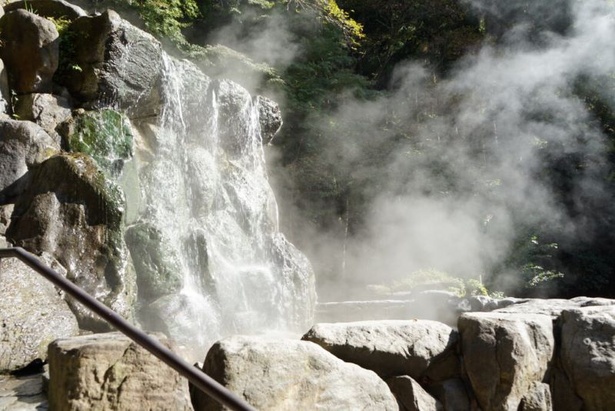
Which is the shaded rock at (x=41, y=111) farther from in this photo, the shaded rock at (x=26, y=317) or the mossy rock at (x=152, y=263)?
the shaded rock at (x=26, y=317)

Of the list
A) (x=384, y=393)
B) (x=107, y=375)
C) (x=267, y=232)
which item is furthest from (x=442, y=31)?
(x=107, y=375)

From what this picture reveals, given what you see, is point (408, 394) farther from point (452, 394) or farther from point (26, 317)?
point (26, 317)

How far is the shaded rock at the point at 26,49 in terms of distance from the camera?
263 inches

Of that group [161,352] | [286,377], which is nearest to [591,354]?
[286,377]

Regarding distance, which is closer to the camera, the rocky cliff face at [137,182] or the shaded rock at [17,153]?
the rocky cliff face at [137,182]

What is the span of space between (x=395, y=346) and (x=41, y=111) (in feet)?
17.8

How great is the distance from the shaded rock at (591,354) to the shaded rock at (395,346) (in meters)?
0.84

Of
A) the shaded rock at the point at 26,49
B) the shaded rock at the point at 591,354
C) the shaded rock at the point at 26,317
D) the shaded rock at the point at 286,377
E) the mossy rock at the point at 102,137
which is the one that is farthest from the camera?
the shaded rock at the point at 26,49

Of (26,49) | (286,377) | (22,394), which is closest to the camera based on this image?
(22,394)

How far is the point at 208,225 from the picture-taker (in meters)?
8.10

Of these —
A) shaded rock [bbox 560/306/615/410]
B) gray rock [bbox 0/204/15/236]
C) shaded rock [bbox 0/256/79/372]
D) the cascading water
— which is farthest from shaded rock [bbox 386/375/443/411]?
gray rock [bbox 0/204/15/236]

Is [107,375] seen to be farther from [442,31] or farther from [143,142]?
[442,31]

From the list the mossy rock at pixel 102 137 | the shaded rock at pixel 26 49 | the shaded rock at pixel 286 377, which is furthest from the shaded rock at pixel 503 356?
the shaded rock at pixel 26 49

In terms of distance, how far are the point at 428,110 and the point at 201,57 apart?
254 inches
